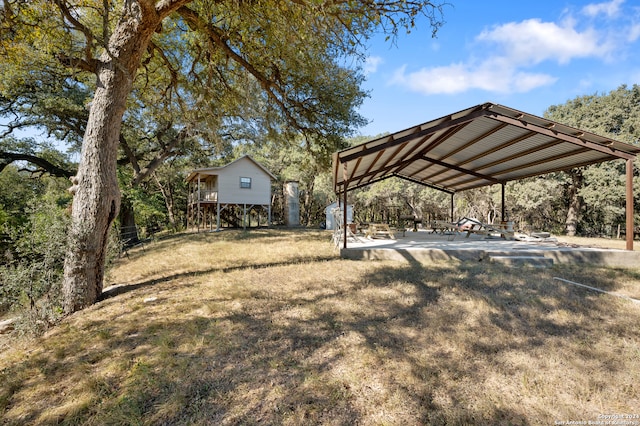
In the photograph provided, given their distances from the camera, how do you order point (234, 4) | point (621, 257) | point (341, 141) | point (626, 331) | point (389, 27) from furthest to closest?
point (341, 141) → point (621, 257) → point (234, 4) → point (389, 27) → point (626, 331)

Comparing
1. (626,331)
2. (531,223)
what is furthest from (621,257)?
(531,223)

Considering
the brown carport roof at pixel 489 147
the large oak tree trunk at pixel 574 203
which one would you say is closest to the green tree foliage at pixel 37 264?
the brown carport roof at pixel 489 147

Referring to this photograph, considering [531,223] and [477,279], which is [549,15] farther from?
[531,223]

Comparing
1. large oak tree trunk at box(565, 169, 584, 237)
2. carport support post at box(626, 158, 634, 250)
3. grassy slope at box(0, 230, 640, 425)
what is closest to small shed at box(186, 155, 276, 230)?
grassy slope at box(0, 230, 640, 425)

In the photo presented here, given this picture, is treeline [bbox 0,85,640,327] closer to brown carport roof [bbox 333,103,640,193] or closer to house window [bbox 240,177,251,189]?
house window [bbox 240,177,251,189]

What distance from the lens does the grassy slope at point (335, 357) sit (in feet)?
6.98

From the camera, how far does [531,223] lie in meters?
21.5

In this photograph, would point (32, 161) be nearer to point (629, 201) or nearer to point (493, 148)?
point (493, 148)

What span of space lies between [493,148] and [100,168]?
10342 mm

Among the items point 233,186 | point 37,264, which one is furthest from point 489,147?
point 233,186

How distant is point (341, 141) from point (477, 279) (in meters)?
7.18

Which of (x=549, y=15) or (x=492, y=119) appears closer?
(x=492, y=119)

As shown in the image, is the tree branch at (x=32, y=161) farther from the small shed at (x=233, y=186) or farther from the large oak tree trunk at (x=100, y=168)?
the large oak tree trunk at (x=100, y=168)

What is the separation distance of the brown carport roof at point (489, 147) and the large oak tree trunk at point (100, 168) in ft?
14.9
